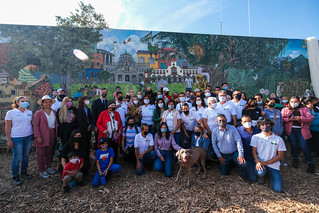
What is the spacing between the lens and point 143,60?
10.2 metres

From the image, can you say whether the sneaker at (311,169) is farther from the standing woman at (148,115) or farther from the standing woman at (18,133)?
the standing woman at (18,133)

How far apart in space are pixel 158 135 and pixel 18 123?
145 inches

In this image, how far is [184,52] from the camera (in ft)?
34.7

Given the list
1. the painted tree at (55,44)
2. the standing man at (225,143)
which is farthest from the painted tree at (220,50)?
the standing man at (225,143)

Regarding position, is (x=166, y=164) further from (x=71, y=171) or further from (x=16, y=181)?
(x=16, y=181)

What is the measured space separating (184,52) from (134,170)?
8.21 m

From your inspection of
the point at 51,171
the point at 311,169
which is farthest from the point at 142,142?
the point at 311,169

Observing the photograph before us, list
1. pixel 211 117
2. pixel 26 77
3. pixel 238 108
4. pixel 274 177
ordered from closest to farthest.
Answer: pixel 274 177
pixel 211 117
pixel 238 108
pixel 26 77

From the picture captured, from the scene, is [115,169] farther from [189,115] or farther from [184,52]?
[184,52]

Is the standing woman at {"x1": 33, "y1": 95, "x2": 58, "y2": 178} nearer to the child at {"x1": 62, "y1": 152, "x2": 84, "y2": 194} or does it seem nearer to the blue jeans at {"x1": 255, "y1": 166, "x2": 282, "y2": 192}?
the child at {"x1": 62, "y1": 152, "x2": 84, "y2": 194}

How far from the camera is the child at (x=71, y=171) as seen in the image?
379 centimetres

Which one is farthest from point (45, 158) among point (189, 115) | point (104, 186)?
point (189, 115)

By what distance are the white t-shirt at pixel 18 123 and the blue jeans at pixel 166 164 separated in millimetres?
3565

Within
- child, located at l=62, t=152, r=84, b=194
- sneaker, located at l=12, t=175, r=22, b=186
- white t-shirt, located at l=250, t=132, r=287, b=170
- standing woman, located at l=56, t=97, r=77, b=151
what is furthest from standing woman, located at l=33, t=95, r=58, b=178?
white t-shirt, located at l=250, t=132, r=287, b=170
